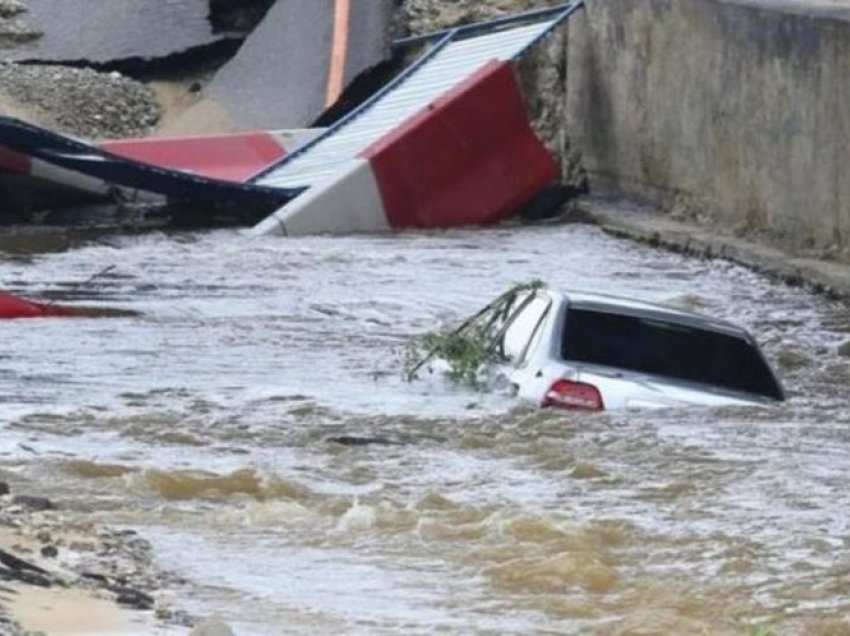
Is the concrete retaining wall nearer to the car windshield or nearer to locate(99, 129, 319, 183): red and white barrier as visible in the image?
locate(99, 129, 319, 183): red and white barrier

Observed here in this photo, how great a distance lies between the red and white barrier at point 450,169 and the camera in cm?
2617

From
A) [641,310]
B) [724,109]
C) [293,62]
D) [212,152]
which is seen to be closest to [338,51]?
[293,62]

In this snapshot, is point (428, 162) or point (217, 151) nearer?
point (428, 162)

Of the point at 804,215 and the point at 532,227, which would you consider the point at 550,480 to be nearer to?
the point at 804,215

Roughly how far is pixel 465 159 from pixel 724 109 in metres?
2.98

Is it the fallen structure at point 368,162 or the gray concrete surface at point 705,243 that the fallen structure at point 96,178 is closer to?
the fallen structure at point 368,162

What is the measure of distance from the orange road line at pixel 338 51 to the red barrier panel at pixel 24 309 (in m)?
11.3

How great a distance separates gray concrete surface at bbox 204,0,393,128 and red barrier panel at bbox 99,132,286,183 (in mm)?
1759

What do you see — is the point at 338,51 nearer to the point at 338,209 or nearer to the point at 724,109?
the point at 338,209

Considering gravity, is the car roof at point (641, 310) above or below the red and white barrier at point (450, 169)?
above

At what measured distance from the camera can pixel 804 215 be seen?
23.3 m

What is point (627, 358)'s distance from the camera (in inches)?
569

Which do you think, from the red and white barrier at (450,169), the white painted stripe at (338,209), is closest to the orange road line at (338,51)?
the red and white barrier at (450,169)

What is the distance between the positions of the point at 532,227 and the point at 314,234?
98.2 inches
